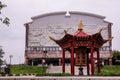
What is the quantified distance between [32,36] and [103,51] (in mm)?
20180

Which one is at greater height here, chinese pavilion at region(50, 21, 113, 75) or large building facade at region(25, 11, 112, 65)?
large building facade at region(25, 11, 112, 65)

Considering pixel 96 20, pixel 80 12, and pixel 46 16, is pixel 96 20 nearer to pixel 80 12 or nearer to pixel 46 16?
pixel 80 12

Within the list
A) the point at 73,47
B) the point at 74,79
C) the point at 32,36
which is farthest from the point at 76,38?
the point at 32,36

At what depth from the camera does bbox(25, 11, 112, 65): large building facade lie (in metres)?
97.8

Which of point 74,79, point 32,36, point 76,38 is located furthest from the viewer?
point 32,36

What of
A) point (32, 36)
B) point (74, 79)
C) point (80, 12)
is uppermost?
point (80, 12)

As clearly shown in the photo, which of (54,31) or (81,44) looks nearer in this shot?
(81,44)

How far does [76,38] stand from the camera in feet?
133

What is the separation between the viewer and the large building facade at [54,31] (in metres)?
97.8

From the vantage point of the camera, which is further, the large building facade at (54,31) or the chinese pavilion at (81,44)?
the large building facade at (54,31)

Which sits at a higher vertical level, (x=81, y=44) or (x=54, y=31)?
(x=54, y=31)

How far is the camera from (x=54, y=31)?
321ft

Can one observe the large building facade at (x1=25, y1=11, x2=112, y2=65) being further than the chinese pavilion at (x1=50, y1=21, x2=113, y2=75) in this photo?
Yes

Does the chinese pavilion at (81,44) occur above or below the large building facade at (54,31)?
below
